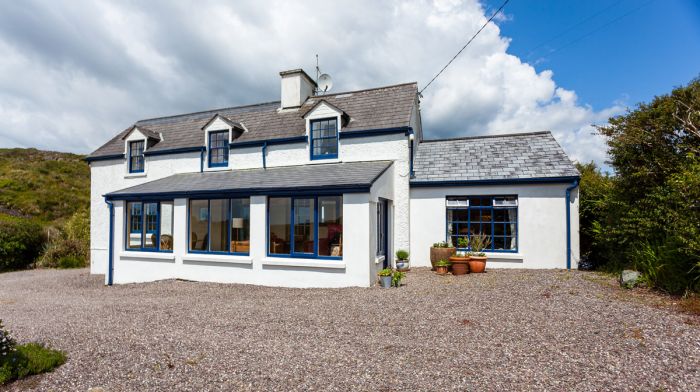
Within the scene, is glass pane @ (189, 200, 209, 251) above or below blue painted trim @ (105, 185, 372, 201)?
below

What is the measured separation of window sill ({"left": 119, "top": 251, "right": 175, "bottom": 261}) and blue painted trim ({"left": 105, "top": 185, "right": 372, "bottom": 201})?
2065 millimetres

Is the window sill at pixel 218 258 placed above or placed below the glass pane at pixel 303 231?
below

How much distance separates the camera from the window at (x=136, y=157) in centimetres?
1795

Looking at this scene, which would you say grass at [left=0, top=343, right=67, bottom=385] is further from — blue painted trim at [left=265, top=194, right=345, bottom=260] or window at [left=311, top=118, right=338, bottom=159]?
window at [left=311, top=118, right=338, bottom=159]

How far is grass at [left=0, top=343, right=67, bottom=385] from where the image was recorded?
4852mm

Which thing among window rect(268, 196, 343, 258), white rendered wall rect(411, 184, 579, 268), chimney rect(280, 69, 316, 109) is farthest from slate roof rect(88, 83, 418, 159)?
white rendered wall rect(411, 184, 579, 268)

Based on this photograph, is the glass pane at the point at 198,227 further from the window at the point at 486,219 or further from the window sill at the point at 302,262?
the window at the point at 486,219

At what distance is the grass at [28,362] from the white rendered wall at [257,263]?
6.33 m

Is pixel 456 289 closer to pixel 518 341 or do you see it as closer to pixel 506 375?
pixel 518 341

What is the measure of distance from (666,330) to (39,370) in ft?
31.4

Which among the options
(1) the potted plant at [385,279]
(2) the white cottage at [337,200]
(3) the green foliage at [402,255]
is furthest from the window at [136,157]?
(1) the potted plant at [385,279]

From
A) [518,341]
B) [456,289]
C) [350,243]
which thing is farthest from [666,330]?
[350,243]

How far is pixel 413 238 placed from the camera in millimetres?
14258

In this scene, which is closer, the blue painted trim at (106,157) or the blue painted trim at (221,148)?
the blue painted trim at (221,148)
